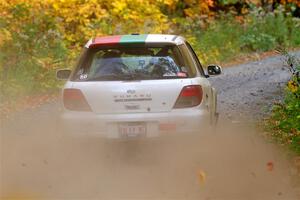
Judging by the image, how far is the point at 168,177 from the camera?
7383 millimetres

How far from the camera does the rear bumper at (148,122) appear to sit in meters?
7.65

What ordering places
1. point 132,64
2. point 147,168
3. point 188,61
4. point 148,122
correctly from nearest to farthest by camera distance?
point 148,122, point 147,168, point 132,64, point 188,61

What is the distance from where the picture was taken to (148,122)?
25.1 feet

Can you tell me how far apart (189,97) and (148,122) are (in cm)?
57

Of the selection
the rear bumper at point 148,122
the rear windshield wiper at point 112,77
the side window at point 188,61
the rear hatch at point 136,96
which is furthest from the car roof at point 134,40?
the rear bumper at point 148,122

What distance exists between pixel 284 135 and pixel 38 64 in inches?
299

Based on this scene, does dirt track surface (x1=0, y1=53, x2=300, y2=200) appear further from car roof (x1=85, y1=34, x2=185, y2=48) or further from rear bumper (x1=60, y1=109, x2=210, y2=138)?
car roof (x1=85, y1=34, x2=185, y2=48)

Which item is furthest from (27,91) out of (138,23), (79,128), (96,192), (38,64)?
(96,192)

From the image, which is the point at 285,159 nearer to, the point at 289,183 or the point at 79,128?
the point at 289,183

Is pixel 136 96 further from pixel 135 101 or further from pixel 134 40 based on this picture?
pixel 134 40

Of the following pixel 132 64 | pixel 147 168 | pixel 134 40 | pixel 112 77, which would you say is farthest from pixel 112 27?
pixel 147 168

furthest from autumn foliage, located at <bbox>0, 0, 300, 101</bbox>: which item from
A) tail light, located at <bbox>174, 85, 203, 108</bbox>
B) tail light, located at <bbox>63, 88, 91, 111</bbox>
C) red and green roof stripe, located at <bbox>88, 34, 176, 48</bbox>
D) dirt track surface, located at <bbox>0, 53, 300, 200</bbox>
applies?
tail light, located at <bbox>174, 85, 203, 108</bbox>

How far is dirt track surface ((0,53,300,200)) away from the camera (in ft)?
22.1

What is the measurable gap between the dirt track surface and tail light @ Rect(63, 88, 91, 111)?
0.38 metres
